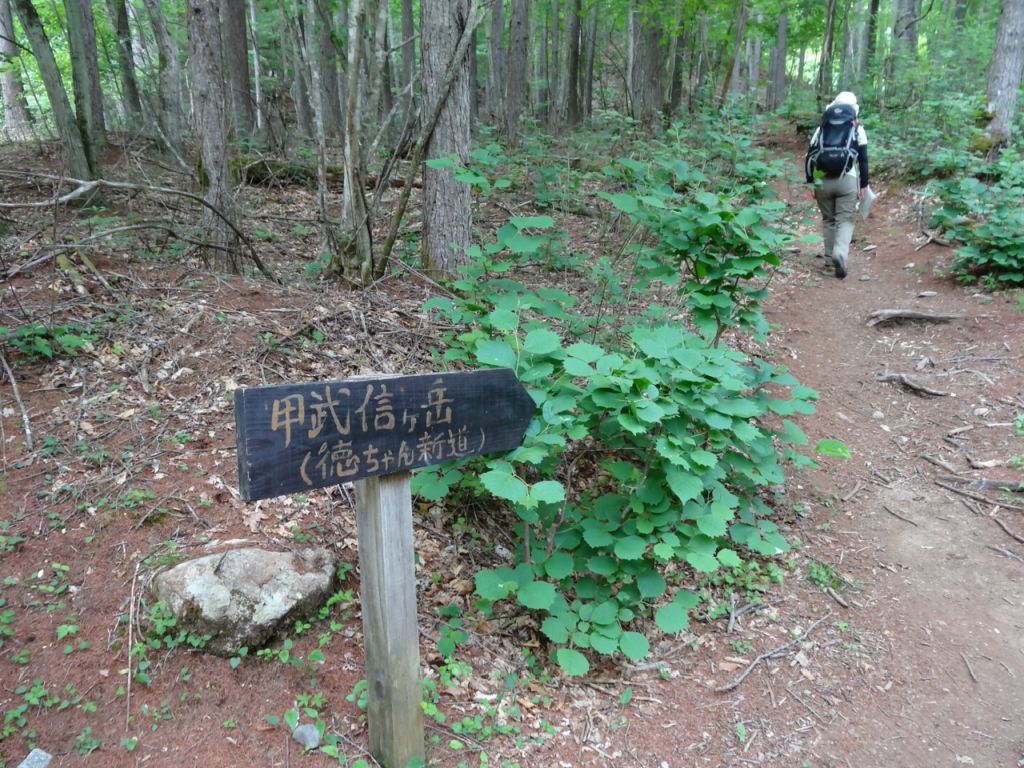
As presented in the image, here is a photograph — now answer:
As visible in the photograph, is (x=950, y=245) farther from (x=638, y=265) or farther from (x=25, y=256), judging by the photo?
(x=25, y=256)

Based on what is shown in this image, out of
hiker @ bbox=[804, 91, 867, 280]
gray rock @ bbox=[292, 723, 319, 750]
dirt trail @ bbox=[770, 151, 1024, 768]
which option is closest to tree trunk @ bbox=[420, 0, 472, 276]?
dirt trail @ bbox=[770, 151, 1024, 768]

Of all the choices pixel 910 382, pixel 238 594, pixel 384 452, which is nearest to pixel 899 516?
pixel 910 382

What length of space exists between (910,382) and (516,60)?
31.8 ft

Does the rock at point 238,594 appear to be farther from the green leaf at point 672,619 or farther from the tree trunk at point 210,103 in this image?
the tree trunk at point 210,103

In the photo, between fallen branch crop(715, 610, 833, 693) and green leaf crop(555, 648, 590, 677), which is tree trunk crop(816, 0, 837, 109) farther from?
green leaf crop(555, 648, 590, 677)

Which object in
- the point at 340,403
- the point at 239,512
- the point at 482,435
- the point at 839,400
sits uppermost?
the point at 340,403

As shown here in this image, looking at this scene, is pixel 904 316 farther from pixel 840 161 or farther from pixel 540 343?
pixel 540 343

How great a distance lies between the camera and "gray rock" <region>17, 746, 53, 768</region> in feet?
7.45

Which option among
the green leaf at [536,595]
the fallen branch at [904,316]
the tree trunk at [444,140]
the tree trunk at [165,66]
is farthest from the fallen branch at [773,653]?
the tree trunk at [165,66]

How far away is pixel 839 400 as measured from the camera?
5812mm

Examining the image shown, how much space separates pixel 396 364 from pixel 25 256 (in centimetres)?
298

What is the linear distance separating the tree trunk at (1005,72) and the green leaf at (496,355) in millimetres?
10582

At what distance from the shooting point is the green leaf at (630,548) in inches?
120

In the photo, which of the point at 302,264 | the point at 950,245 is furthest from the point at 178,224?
the point at 950,245
